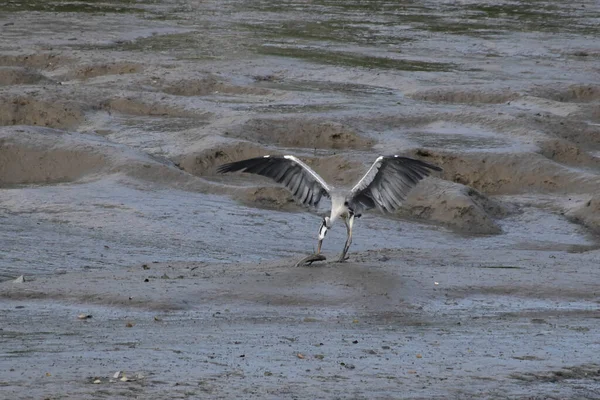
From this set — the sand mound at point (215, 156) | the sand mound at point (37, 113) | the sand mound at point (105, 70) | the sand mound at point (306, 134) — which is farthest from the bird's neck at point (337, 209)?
the sand mound at point (105, 70)

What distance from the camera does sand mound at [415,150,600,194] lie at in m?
12.0

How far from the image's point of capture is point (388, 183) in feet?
27.3

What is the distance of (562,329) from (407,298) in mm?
1081

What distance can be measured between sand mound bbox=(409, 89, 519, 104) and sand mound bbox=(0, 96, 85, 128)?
486 centimetres

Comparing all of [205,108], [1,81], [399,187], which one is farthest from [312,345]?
[1,81]

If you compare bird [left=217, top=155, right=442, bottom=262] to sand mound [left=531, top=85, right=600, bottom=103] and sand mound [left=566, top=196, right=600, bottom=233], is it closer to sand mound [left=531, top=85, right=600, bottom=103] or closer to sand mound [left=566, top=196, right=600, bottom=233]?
sand mound [left=566, top=196, right=600, bottom=233]

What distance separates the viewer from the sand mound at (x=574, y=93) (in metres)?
16.1

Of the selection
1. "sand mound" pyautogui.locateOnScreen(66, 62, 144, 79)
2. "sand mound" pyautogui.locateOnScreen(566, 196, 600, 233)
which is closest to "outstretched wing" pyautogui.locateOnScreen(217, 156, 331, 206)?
"sand mound" pyautogui.locateOnScreen(566, 196, 600, 233)

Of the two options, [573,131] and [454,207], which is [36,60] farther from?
[454,207]

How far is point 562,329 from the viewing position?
6.60 m

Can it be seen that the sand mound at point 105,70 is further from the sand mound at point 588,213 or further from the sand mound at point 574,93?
the sand mound at point 588,213

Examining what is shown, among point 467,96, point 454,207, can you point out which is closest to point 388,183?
point 454,207

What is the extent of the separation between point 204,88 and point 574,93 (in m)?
5.40

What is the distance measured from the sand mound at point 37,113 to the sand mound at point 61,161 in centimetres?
183
